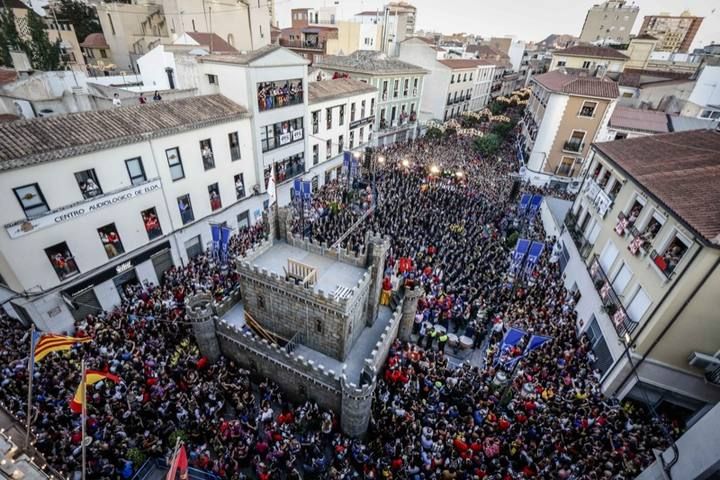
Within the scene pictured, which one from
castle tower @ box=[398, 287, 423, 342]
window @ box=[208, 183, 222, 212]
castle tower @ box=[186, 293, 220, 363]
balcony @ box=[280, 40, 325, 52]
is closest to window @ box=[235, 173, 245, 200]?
window @ box=[208, 183, 222, 212]

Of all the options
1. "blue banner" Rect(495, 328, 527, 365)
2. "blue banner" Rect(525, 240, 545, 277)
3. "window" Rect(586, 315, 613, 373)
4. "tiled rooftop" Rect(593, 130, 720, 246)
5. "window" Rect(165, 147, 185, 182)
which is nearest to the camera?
"tiled rooftop" Rect(593, 130, 720, 246)

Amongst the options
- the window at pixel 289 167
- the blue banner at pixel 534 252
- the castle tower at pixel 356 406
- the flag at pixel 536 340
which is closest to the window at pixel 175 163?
the window at pixel 289 167

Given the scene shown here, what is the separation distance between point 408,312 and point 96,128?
2107cm

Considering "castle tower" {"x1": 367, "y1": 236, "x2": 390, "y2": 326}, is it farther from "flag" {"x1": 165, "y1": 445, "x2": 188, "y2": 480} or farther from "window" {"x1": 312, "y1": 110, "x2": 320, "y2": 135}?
"window" {"x1": 312, "y1": 110, "x2": 320, "y2": 135}

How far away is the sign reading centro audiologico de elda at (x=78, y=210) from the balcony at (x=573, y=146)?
41720mm

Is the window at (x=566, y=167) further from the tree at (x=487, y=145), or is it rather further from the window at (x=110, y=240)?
the window at (x=110, y=240)

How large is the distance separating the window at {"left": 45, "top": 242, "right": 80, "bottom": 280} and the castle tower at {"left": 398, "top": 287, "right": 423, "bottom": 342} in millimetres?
19062

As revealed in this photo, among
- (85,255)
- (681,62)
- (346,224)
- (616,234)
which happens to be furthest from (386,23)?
(85,255)

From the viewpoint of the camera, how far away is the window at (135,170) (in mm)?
20688

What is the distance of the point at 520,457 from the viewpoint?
1489 cm

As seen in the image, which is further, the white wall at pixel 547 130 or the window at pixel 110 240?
the white wall at pixel 547 130

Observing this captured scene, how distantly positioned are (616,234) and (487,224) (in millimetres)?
11625

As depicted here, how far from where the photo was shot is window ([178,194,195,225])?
2433cm

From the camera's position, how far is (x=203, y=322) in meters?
17.7
